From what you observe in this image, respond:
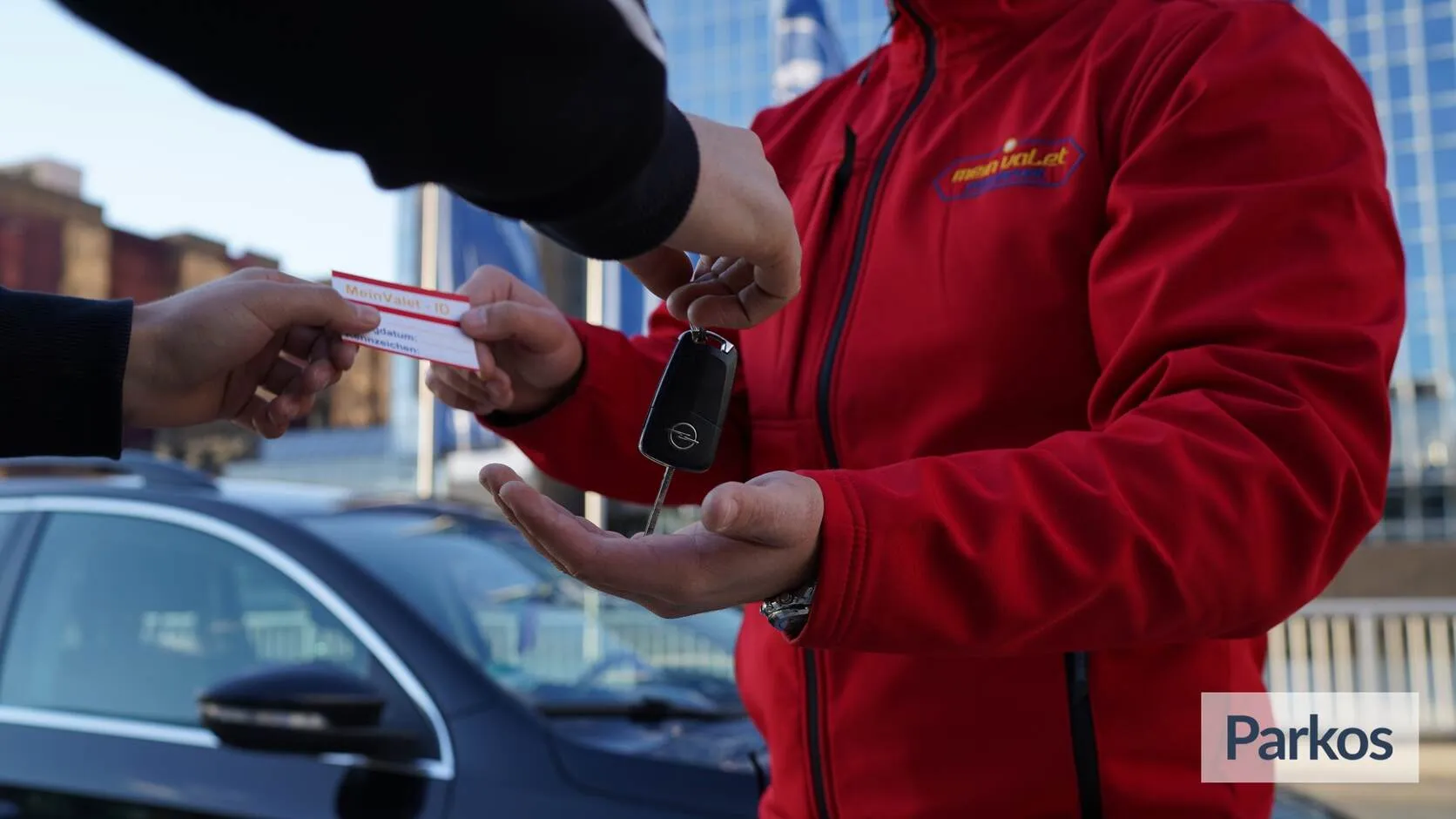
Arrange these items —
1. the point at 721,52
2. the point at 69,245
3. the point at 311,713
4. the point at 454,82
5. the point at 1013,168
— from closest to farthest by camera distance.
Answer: the point at 454,82
the point at 1013,168
the point at 311,713
the point at 69,245
the point at 721,52

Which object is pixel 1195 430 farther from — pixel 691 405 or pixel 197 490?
pixel 197 490

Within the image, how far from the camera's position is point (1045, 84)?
1.33 m

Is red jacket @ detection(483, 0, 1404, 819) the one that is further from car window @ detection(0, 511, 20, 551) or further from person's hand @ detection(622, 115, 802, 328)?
car window @ detection(0, 511, 20, 551)

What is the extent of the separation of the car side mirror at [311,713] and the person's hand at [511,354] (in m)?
0.98

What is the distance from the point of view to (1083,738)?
1.15 m

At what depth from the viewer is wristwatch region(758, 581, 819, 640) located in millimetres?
891

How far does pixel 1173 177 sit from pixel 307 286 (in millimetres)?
Result: 1011

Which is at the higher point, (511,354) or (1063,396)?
(511,354)

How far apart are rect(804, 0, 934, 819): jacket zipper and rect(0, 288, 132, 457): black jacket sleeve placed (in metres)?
0.84

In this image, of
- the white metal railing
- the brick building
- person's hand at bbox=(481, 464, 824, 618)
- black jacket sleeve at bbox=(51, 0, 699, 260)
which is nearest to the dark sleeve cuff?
black jacket sleeve at bbox=(51, 0, 699, 260)

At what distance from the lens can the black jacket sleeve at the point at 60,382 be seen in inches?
50.4

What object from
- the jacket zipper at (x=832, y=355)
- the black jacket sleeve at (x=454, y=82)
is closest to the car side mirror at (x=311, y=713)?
the jacket zipper at (x=832, y=355)

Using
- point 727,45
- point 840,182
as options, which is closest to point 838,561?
point 840,182

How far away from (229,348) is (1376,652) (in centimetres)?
794
